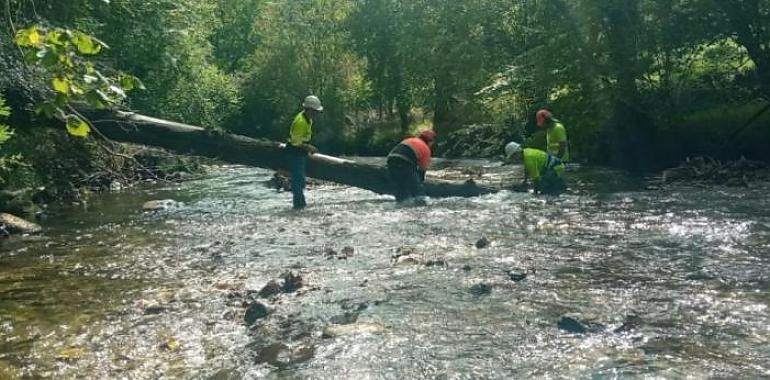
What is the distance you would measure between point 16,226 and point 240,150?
482cm

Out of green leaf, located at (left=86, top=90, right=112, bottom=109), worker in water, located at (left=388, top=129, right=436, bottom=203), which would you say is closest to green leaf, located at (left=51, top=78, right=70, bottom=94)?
green leaf, located at (left=86, top=90, right=112, bottom=109)

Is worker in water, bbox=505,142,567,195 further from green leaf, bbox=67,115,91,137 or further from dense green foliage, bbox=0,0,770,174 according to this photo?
green leaf, bbox=67,115,91,137

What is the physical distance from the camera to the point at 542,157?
16.6 metres

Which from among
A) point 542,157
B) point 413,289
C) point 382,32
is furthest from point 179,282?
point 382,32

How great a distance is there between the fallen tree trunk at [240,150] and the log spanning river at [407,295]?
2.12 metres

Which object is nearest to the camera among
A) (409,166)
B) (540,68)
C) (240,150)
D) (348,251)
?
(348,251)

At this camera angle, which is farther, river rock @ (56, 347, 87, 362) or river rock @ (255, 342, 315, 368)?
river rock @ (56, 347, 87, 362)

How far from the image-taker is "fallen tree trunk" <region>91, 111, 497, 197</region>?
1670 centimetres

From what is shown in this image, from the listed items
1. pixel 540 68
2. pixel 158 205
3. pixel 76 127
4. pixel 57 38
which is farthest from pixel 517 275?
pixel 540 68

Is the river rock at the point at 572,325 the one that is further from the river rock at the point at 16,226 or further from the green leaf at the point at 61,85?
the river rock at the point at 16,226

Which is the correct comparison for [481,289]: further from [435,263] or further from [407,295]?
[435,263]

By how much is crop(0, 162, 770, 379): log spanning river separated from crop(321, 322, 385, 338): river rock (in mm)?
20

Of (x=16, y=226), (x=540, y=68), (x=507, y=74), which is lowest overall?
(x=16, y=226)

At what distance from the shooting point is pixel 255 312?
8008mm
